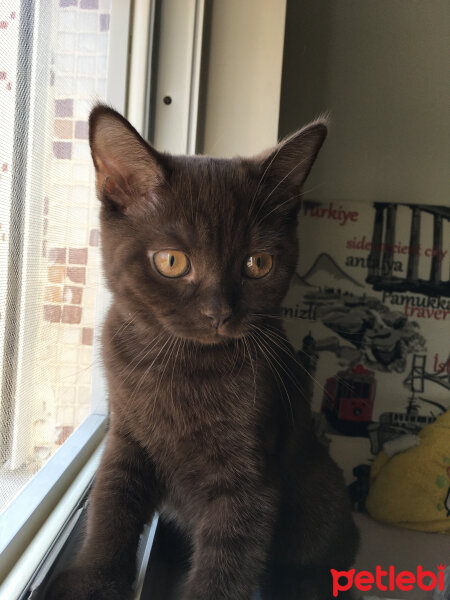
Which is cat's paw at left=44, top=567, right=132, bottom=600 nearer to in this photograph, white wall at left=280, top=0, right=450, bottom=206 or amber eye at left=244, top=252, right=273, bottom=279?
amber eye at left=244, top=252, right=273, bottom=279

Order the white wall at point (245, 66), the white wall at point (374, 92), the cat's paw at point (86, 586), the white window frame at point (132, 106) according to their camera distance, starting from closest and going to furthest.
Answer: the cat's paw at point (86, 586), the white window frame at point (132, 106), the white wall at point (245, 66), the white wall at point (374, 92)

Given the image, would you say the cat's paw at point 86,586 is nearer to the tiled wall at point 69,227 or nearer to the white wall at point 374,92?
the tiled wall at point 69,227

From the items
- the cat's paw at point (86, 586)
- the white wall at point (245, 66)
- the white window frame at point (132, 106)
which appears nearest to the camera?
the cat's paw at point (86, 586)

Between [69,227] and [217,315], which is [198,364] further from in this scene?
[69,227]

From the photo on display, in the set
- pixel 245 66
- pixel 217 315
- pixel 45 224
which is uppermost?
pixel 245 66

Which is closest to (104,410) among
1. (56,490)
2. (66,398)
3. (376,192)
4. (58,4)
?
(66,398)

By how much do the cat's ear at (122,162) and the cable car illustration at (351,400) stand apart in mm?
1375

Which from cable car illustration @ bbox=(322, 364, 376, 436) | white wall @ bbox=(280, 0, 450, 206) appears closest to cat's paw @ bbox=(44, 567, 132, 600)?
cable car illustration @ bbox=(322, 364, 376, 436)

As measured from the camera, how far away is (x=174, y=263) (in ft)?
2.14

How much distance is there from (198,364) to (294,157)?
327mm

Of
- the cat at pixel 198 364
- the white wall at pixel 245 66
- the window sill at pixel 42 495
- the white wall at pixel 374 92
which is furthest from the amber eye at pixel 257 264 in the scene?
the white wall at pixel 374 92

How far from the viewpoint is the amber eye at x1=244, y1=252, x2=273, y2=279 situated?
2.25ft

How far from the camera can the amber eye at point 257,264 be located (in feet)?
2.25

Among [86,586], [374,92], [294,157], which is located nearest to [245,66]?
[294,157]
